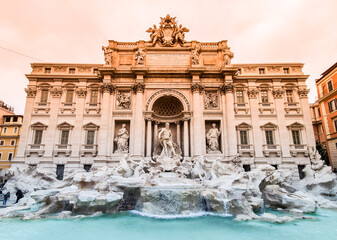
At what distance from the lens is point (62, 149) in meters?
18.3

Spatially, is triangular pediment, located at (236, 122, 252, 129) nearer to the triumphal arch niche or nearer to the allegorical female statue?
the triumphal arch niche

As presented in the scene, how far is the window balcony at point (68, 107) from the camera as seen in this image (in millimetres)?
19328

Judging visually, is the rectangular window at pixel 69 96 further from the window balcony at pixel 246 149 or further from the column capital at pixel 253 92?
the column capital at pixel 253 92

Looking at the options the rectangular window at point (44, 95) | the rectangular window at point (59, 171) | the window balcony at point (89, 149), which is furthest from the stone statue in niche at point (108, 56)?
the rectangular window at point (59, 171)

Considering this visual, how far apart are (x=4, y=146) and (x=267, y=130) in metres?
37.7

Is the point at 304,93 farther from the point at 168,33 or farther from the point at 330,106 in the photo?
the point at 168,33

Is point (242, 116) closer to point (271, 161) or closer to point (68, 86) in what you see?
point (271, 161)

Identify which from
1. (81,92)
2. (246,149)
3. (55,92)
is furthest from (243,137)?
(55,92)

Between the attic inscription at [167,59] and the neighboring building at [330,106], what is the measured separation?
1705cm

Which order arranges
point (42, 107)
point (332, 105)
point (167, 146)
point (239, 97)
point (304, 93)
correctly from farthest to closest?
1. point (332, 105)
2. point (239, 97)
3. point (304, 93)
4. point (42, 107)
5. point (167, 146)

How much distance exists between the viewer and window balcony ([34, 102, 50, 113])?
19297mm

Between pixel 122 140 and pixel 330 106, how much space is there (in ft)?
78.6

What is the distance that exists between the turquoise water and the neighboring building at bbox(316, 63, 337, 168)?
17.8 metres

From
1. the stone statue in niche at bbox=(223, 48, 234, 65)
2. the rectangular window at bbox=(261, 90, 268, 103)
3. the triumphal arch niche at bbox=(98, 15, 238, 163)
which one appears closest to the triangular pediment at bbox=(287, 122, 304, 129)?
the rectangular window at bbox=(261, 90, 268, 103)
